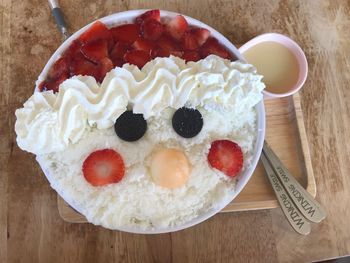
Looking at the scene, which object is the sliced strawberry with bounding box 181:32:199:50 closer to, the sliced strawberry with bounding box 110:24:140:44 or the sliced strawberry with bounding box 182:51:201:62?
the sliced strawberry with bounding box 182:51:201:62

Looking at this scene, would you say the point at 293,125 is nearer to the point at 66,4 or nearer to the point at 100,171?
the point at 100,171

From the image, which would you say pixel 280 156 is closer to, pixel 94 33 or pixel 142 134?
pixel 142 134

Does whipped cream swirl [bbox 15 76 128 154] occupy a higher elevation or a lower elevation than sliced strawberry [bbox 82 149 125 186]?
higher

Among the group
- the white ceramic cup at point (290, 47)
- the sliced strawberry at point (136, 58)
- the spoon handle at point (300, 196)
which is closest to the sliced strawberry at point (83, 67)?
the sliced strawberry at point (136, 58)

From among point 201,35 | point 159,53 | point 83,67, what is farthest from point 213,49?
point 83,67

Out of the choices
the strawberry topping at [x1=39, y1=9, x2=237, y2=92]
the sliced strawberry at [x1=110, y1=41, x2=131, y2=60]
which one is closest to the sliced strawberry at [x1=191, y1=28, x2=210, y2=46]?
the strawberry topping at [x1=39, y1=9, x2=237, y2=92]

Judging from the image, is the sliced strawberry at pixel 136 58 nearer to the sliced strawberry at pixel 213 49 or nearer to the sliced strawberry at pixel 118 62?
the sliced strawberry at pixel 118 62

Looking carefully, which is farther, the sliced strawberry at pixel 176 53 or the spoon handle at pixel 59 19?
the spoon handle at pixel 59 19
